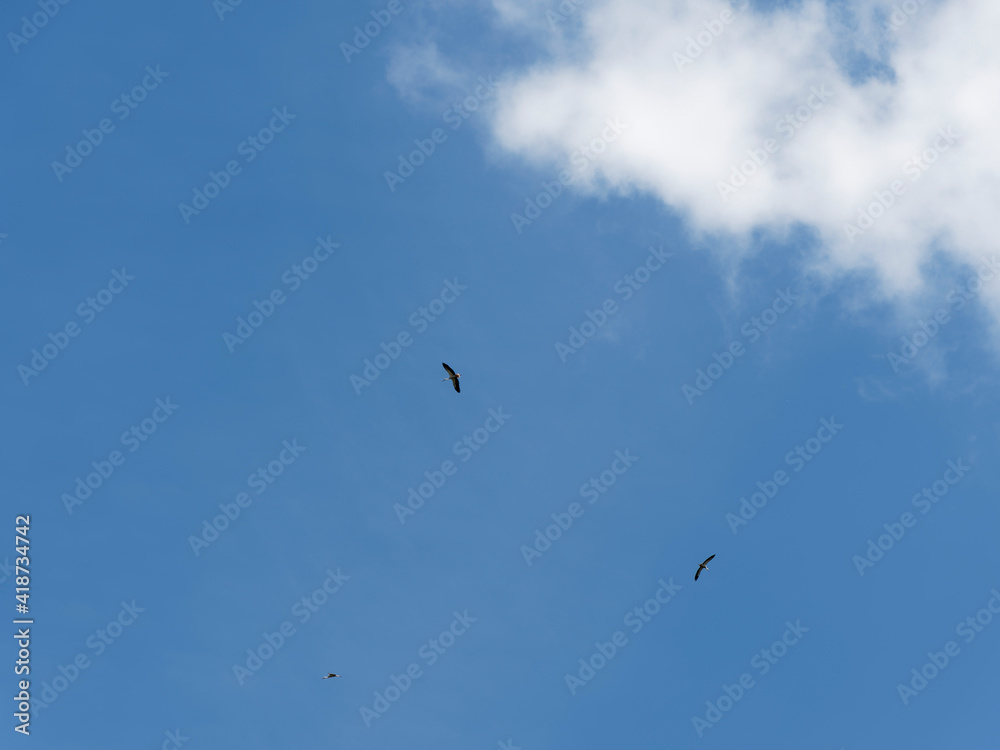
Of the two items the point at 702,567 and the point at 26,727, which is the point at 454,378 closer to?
the point at 702,567

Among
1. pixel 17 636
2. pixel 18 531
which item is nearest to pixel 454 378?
pixel 18 531

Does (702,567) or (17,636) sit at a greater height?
(17,636)

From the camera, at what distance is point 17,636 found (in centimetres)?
6781

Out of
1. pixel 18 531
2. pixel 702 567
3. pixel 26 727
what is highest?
pixel 18 531

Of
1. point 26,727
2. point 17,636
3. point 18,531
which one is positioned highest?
point 18,531

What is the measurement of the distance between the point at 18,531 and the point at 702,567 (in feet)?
251

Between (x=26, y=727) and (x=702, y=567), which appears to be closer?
(x=26, y=727)

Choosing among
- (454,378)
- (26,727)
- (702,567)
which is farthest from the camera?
(702,567)

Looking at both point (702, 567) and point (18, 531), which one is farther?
point (702, 567)

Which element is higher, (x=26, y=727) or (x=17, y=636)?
(x=17, y=636)

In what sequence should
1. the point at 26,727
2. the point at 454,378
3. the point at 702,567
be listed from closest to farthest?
the point at 26,727 → the point at 454,378 → the point at 702,567

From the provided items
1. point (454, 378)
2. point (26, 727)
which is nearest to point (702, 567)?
point (454, 378)

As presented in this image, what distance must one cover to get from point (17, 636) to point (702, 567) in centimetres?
7677

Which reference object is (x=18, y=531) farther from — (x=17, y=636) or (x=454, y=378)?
(x=454, y=378)
